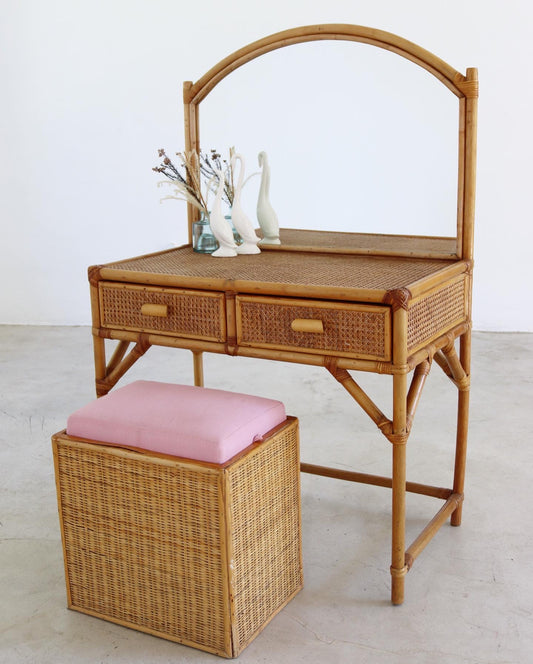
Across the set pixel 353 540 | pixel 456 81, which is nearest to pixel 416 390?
pixel 353 540

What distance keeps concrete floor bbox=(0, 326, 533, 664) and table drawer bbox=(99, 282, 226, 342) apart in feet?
2.20

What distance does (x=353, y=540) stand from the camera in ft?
7.67

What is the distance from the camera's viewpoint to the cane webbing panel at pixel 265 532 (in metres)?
1.79

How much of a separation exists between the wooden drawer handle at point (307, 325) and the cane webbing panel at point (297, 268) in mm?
82

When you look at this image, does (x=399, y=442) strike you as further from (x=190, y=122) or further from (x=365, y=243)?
(x=190, y=122)

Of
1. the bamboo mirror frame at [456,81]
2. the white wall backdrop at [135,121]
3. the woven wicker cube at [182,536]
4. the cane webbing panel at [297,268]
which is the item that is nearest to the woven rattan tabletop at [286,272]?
the cane webbing panel at [297,268]

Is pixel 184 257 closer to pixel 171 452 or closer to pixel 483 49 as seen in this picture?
pixel 171 452

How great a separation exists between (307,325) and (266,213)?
27.4 inches

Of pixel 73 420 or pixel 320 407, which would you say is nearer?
pixel 73 420

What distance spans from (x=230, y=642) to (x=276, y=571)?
0.22m

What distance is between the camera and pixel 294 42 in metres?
2.35

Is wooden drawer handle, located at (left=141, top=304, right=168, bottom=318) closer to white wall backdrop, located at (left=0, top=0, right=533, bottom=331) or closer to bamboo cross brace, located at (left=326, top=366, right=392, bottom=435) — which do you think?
bamboo cross brace, located at (left=326, top=366, right=392, bottom=435)

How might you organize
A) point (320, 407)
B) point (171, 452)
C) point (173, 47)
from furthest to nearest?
point (173, 47)
point (320, 407)
point (171, 452)

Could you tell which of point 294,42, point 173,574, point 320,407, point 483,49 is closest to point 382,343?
point 173,574
